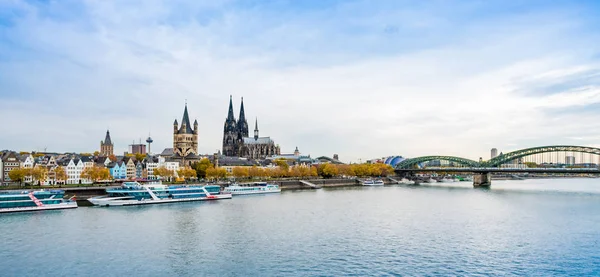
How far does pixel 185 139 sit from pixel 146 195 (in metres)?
55.1

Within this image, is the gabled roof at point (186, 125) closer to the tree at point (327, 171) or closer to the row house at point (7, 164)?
the tree at point (327, 171)

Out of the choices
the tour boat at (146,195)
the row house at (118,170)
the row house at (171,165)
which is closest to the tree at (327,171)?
the row house at (171,165)

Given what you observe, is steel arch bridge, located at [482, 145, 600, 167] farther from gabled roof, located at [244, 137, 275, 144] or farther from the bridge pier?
gabled roof, located at [244, 137, 275, 144]

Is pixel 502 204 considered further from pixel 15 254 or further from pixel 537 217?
pixel 15 254

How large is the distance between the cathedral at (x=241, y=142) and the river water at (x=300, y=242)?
94.0 m

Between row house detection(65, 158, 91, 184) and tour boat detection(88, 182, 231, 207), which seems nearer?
tour boat detection(88, 182, 231, 207)

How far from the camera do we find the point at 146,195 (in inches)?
1871

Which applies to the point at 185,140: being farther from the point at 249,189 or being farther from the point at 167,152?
the point at 249,189

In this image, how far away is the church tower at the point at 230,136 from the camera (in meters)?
136

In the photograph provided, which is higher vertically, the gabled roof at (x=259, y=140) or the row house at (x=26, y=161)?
the gabled roof at (x=259, y=140)

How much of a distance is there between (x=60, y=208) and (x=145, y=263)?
21.8 meters

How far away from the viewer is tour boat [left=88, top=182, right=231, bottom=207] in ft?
148

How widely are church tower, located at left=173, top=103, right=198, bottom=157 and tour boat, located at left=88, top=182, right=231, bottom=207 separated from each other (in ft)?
161

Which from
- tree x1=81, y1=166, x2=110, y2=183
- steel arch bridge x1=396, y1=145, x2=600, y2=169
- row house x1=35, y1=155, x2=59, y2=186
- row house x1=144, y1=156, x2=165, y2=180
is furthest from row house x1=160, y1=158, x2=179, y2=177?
steel arch bridge x1=396, y1=145, x2=600, y2=169
